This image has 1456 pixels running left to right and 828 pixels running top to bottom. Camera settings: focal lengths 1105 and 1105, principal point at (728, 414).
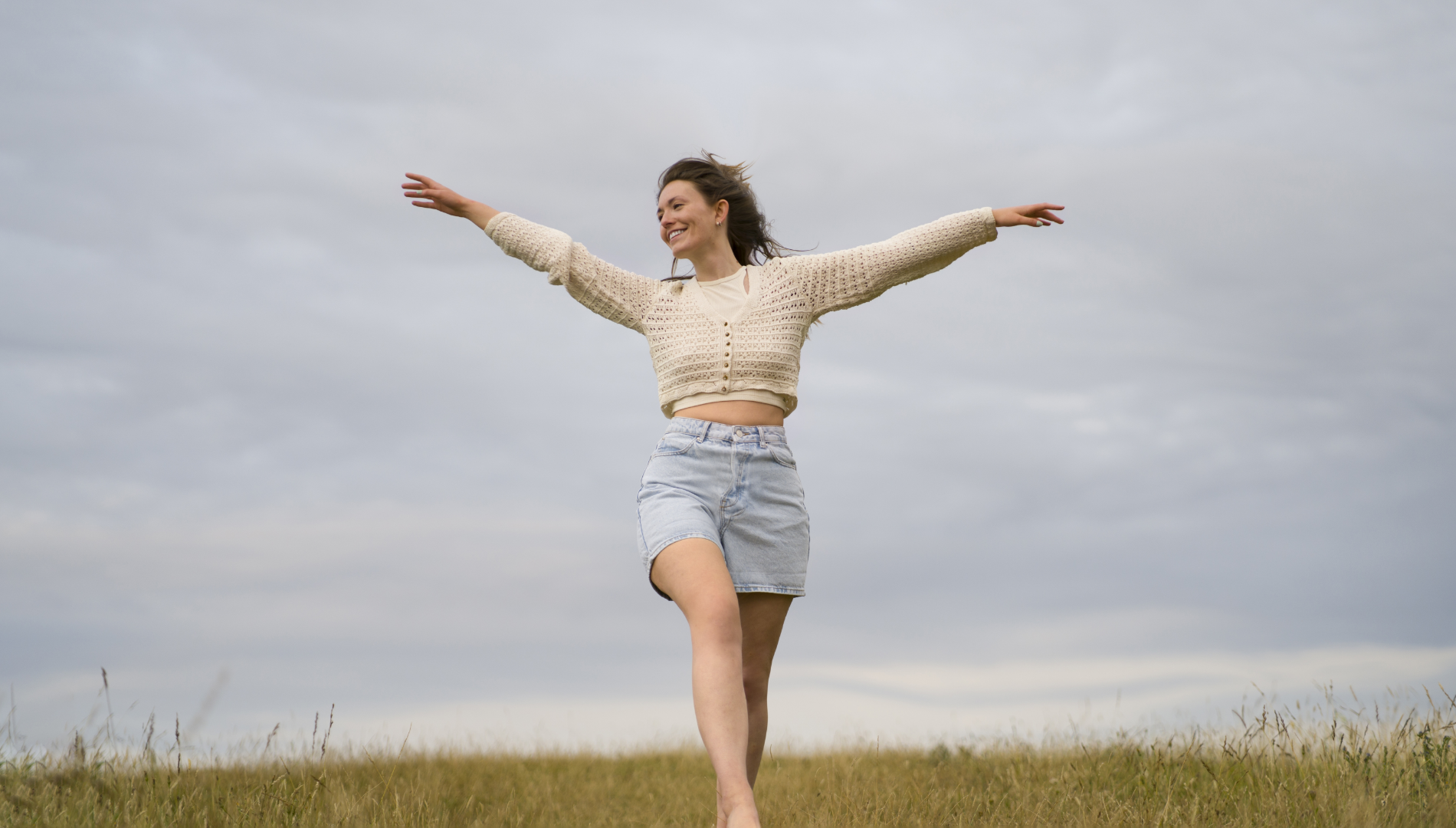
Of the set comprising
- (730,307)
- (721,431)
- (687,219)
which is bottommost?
(721,431)

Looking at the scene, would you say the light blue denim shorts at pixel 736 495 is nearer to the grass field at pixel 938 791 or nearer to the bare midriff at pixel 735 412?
the bare midriff at pixel 735 412

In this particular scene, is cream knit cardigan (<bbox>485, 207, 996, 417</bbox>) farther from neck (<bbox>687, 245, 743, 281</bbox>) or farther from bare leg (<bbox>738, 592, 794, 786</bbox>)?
bare leg (<bbox>738, 592, 794, 786</bbox>)

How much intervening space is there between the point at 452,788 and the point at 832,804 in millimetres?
3250

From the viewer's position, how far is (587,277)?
5.68 metres

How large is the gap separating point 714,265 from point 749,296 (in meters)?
Result: 0.28

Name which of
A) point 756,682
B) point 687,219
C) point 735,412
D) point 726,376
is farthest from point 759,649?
point 687,219

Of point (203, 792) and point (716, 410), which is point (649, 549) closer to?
point (716, 410)

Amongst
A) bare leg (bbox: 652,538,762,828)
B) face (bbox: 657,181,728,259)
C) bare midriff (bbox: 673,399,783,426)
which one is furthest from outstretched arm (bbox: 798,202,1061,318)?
bare leg (bbox: 652,538,762,828)

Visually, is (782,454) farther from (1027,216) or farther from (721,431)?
(1027,216)

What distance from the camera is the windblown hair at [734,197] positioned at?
18.4 feet

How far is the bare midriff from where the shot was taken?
5090mm

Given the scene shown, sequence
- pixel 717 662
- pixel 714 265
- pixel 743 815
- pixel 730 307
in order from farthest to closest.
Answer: pixel 714 265
pixel 730 307
pixel 717 662
pixel 743 815

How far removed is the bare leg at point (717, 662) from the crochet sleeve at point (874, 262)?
1.64 m

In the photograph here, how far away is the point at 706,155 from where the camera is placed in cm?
589
